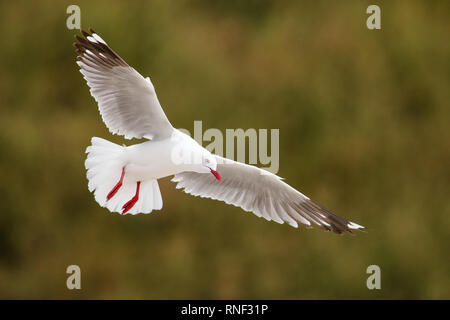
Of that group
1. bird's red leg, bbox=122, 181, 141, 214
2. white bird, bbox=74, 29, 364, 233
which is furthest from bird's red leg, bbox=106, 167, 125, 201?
bird's red leg, bbox=122, 181, 141, 214

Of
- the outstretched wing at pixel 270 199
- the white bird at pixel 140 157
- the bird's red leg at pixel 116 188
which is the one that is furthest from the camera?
the outstretched wing at pixel 270 199

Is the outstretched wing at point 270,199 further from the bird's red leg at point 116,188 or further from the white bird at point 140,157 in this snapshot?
the bird's red leg at point 116,188

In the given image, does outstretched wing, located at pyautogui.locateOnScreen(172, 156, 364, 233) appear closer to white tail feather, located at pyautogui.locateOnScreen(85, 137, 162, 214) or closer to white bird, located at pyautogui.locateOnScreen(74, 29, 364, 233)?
white bird, located at pyautogui.locateOnScreen(74, 29, 364, 233)

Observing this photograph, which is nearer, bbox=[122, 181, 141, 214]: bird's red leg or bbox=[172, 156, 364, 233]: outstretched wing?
bbox=[122, 181, 141, 214]: bird's red leg

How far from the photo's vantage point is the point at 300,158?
927 cm

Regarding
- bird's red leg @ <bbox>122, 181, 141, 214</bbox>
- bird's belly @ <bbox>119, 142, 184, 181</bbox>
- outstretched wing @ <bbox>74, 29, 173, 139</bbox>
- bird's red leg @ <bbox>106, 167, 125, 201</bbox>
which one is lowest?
bird's red leg @ <bbox>122, 181, 141, 214</bbox>

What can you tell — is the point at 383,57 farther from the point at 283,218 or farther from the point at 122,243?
the point at 283,218

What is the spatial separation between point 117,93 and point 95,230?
373 centimetres

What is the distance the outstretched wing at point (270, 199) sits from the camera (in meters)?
5.38

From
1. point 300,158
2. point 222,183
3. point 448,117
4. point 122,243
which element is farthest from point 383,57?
point 222,183

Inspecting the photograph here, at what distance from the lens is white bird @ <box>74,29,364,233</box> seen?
491cm

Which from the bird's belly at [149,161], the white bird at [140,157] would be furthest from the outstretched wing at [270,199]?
the bird's belly at [149,161]

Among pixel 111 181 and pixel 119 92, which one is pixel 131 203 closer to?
pixel 111 181

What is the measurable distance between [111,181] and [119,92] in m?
0.52
